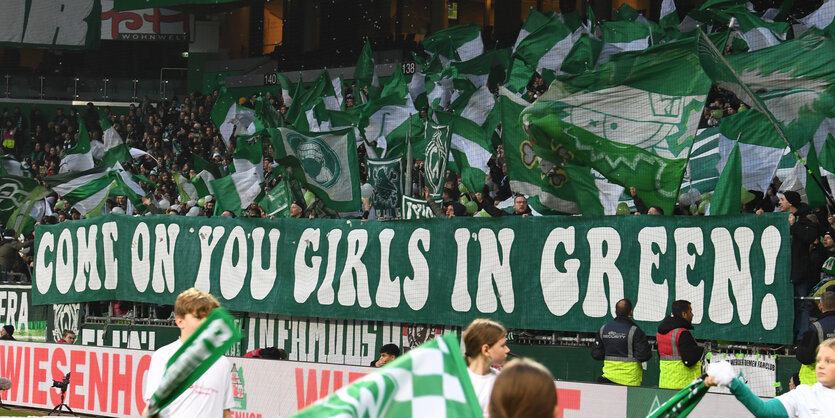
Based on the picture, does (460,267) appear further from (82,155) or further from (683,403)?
(82,155)

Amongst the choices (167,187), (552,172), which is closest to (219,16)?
(167,187)

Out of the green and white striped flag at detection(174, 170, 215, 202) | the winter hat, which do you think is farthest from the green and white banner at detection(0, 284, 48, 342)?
the winter hat

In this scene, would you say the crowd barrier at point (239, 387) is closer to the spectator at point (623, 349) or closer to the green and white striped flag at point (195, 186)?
the spectator at point (623, 349)

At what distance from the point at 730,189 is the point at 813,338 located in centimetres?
249

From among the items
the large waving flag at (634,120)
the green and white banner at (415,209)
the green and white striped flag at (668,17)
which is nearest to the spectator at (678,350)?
the large waving flag at (634,120)

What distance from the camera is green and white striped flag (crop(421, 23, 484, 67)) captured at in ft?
64.6

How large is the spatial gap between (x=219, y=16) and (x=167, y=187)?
1686cm

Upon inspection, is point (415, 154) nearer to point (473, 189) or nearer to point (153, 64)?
point (473, 189)

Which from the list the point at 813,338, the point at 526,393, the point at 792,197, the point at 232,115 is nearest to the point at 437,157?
the point at 792,197

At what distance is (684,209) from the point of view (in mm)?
12305

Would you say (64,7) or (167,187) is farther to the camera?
(64,7)

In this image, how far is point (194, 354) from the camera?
5.43m

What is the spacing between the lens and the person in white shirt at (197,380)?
19.7ft

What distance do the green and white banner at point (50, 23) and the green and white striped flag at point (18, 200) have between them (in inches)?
644
